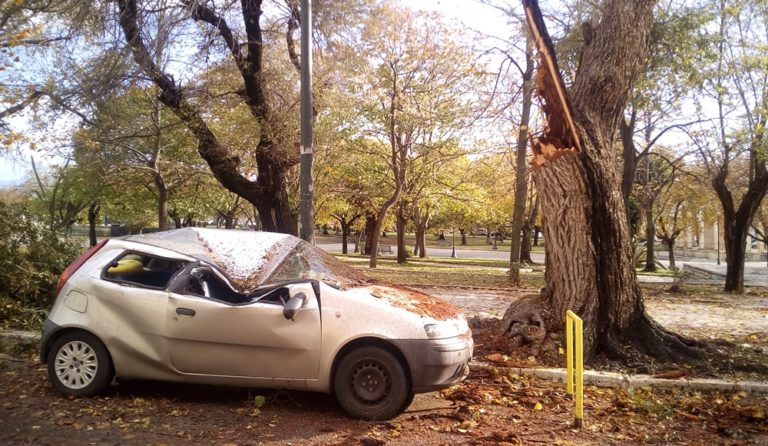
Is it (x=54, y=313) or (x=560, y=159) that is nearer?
(x=54, y=313)

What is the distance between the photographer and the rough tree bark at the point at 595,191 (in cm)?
686

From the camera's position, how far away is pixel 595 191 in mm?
6883

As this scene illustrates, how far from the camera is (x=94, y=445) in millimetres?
4172

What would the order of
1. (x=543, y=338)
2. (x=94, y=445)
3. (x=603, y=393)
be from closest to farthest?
(x=94, y=445) < (x=603, y=393) < (x=543, y=338)

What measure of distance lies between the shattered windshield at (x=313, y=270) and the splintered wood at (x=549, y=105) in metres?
2.80

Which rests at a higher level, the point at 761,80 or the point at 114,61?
the point at 761,80

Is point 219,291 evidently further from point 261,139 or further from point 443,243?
point 443,243

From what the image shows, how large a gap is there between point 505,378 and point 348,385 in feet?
6.38

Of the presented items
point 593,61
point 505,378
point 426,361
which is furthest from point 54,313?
point 593,61

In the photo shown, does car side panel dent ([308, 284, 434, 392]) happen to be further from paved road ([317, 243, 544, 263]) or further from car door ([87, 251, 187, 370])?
paved road ([317, 243, 544, 263])

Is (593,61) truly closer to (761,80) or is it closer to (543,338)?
(543,338)

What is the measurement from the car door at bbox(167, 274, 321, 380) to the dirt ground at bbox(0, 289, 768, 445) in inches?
14.6

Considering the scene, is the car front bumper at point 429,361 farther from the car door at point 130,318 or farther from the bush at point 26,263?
the bush at point 26,263

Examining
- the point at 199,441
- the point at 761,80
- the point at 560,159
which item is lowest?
the point at 199,441
